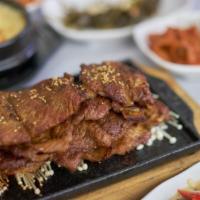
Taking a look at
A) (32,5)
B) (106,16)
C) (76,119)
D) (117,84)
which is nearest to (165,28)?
(106,16)

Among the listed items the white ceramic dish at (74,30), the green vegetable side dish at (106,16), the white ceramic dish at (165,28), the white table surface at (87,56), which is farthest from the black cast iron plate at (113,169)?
the green vegetable side dish at (106,16)

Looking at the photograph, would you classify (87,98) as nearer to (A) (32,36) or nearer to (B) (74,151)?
(B) (74,151)

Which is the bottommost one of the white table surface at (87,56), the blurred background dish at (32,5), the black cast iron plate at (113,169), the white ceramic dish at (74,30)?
the black cast iron plate at (113,169)

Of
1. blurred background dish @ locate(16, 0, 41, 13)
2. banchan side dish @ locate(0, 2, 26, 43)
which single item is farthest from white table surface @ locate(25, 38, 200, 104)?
blurred background dish @ locate(16, 0, 41, 13)

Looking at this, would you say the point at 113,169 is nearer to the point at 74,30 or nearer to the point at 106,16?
the point at 74,30

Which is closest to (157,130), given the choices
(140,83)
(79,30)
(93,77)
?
(140,83)

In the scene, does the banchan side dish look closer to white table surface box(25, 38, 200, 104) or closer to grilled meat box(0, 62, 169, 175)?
white table surface box(25, 38, 200, 104)

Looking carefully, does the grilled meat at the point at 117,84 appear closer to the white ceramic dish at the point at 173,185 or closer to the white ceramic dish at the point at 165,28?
the white ceramic dish at the point at 173,185
